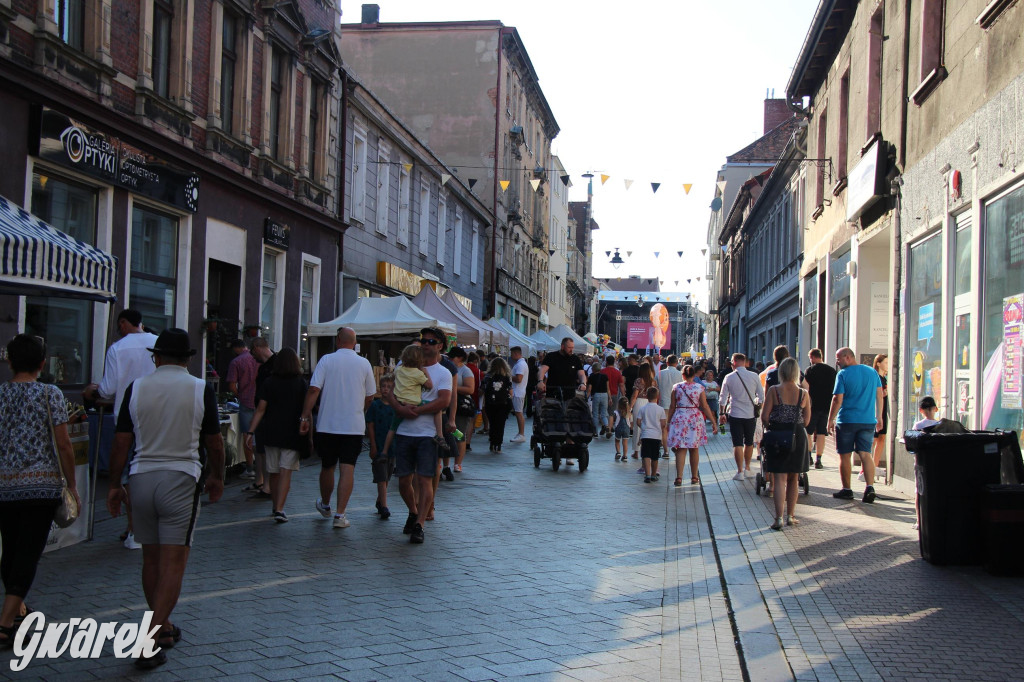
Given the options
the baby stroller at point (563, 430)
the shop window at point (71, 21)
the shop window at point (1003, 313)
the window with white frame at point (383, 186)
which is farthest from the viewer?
the window with white frame at point (383, 186)

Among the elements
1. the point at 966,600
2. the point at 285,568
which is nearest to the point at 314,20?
the point at 285,568

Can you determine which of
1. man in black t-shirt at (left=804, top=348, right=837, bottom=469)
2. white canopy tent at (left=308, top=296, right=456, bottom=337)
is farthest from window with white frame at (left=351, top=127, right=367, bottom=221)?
man in black t-shirt at (left=804, top=348, right=837, bottom=469)

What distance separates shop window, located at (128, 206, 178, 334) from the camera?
550 inches

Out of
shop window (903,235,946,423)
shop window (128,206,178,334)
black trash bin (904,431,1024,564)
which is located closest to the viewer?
black trash bin (904,431,1024,564)

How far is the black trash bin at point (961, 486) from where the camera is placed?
7.65 m

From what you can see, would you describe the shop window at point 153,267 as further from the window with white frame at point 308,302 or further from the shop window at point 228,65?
the window with white frame at point 308,302

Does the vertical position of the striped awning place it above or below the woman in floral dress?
above

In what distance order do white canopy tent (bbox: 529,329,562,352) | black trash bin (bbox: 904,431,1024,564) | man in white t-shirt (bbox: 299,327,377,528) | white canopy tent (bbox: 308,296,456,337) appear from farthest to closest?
white canopy tent (bbox: 529,329,562,352) < white canopy tent (bbox: 308,296,456,337) < man in white t-shirt (bbox: 299,327,377,528) < black trash bin (bbox: 904,431,1024,564)

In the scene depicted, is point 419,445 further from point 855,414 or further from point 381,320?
point 381,320

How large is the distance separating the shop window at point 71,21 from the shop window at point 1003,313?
10.9 metres

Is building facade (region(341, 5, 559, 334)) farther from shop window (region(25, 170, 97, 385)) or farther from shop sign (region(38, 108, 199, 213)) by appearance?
shop window (region(25, 170, 97, 385))

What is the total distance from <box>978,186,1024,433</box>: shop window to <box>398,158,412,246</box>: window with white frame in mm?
18303

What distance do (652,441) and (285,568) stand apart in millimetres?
7242

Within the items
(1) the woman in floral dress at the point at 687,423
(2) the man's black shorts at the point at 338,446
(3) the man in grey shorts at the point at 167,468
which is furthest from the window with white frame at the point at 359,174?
(3) the man in grey shorts at the point at 167,468
